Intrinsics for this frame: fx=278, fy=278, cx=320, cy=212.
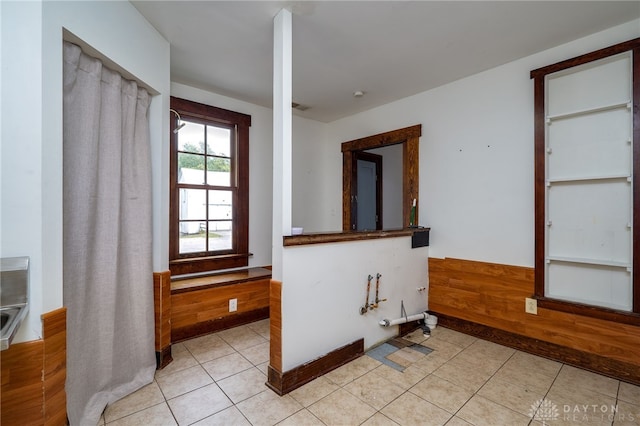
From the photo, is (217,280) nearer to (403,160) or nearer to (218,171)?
(218,171)

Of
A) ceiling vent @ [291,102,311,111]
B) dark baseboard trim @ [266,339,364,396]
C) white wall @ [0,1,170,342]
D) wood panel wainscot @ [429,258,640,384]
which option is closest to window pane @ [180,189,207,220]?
ceiling vent @ [291,102,311,111]

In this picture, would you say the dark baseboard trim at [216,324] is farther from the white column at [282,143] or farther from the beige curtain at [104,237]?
the white column at [282,143]

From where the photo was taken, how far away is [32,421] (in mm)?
1184

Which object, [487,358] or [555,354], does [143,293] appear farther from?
[555,354]

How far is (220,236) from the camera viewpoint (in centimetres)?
336

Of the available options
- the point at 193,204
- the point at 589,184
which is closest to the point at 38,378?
the point at 193,204

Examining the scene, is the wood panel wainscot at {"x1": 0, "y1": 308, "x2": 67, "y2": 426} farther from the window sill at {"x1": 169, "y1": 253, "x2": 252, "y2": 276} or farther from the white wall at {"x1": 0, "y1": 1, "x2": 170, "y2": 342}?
the window sill at {"x1": 169, "y1": 253, "x2": 252, "y2": 276}

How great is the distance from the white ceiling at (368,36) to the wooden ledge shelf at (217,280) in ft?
6.95

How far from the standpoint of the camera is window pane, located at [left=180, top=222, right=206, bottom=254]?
3070 millimetres

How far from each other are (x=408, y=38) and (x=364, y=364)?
267 centimetres

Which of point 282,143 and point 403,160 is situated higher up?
point 403,160

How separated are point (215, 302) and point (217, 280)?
8.7 inches

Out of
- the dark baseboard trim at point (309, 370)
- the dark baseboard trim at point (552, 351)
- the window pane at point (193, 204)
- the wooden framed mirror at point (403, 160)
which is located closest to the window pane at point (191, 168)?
the window pane at point (193, 204)

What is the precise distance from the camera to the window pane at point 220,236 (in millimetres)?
3283
